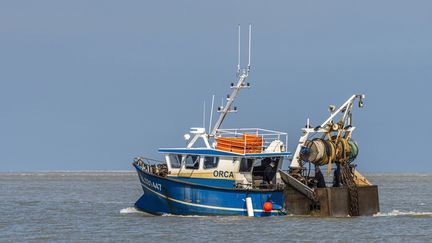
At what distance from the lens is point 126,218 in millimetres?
42750

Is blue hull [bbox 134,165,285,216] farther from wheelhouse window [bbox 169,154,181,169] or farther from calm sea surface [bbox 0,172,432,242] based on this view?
wheelhouse window [bbox 169,154,181,169]

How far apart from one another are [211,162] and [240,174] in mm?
1171

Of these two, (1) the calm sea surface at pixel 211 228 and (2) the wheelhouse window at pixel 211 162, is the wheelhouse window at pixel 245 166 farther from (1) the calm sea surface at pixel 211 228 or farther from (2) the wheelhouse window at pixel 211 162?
(1) the calm sea surface at pixel 211 228

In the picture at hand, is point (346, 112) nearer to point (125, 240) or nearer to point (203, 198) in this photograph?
point (203, 198)

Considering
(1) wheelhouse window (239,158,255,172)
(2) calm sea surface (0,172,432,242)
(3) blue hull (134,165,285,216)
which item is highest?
(1) wheelhouse window (239,158,255,172)

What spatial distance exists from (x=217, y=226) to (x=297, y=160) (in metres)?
4.84

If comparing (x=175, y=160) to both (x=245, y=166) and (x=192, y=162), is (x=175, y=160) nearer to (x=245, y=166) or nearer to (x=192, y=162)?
(x=192, y=162)

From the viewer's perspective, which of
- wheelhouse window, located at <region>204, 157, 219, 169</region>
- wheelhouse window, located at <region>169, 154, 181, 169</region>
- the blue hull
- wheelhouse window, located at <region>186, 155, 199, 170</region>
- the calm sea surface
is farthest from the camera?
wheelhouse window, located at <region>169, 154, 181, 169</region>

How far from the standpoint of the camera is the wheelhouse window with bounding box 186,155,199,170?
40.5 m

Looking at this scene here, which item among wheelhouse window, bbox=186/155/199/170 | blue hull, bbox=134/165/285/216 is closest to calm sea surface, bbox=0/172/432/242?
blue hull, bbox=134/165/285/216

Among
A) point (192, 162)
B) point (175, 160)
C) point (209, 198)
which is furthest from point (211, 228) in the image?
point (175, 160)

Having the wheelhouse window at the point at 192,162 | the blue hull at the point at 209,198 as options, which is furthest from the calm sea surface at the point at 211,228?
the wheelhouse window at the point at 192,162

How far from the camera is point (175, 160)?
41000 millimetres

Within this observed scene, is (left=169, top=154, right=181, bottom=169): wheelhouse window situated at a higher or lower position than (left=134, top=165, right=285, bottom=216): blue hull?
higher
